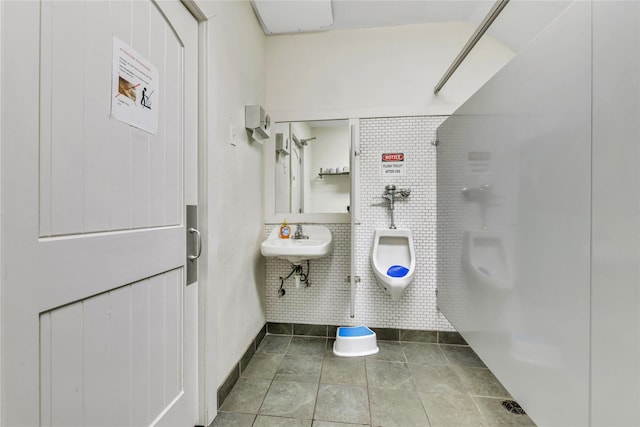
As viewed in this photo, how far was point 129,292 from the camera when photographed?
815 mm

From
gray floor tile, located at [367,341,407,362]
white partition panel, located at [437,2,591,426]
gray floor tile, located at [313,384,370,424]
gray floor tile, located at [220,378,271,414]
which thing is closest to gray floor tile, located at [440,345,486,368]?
gray floor tile, located at [367,341,407,362]

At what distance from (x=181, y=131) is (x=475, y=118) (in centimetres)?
145

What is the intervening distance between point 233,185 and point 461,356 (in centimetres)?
196

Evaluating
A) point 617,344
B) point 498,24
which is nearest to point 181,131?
point 617,344

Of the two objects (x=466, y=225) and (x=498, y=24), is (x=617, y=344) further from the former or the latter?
(x=498, y=24)

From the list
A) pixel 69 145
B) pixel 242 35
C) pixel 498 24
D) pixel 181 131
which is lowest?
pixel 69 145

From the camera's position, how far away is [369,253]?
6.64 feet

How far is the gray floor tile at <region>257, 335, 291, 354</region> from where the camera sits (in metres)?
1.84

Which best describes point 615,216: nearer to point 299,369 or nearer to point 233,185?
point 233,185

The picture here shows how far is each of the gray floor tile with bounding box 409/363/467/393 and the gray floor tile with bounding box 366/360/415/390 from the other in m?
0.05

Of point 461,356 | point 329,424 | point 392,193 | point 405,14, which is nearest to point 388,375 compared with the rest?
point 329,424

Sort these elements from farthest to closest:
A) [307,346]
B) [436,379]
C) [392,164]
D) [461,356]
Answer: [392,164] → [307,346] → [461,356] → [436,379]

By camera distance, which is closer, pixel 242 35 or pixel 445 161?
pixel 242 35

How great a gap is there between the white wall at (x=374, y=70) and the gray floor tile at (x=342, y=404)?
193 centimetres
